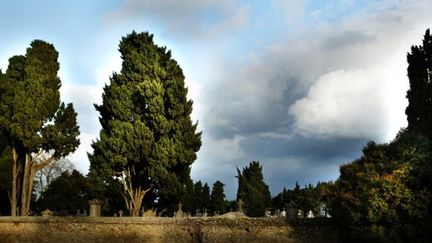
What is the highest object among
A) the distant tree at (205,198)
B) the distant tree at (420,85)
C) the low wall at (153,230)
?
the distant tree at (420,85)

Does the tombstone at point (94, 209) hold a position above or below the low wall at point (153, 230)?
above

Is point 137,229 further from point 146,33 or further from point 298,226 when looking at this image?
point 146,33

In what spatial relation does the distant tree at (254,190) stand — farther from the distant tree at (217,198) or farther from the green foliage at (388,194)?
the green foliage at (388,194)

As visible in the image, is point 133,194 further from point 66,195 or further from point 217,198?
point 217,198

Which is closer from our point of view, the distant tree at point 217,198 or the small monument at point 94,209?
the small monument at point 94,209

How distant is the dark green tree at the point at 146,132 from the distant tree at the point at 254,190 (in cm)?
1278

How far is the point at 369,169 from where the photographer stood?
1456 centimetres

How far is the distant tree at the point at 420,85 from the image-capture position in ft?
89.2

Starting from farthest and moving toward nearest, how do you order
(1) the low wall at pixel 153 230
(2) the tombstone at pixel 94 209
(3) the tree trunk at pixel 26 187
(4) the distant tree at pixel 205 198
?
(4) the distant tree at pixel 205 198
(3) the tree trunk at pixel 26 187
(2) the tombstone at pixel 94 209
(1) the low wall at pixel 153 230

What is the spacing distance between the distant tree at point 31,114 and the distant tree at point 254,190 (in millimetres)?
16341

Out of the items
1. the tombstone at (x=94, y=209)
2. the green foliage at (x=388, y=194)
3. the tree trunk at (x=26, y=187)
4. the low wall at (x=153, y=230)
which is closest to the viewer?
the green foliage at (x=388, y=194)

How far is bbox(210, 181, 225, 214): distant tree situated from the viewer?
56.0m

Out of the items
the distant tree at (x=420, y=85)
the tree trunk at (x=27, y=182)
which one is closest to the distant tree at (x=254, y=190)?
the distant tree at (x=420, y=85)

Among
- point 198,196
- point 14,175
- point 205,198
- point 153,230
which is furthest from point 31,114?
point 205,198
